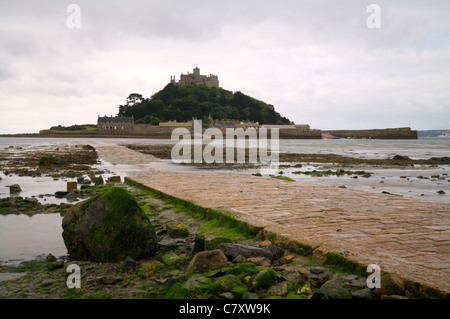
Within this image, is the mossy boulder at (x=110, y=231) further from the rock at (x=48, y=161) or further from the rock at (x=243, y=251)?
the rock at (x=48, y=161)

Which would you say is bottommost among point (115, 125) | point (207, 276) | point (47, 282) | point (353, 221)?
point (47, 282)

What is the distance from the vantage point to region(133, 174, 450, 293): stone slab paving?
3.31 m

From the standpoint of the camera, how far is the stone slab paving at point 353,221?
331 centimetres

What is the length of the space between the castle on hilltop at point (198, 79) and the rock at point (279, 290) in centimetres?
14013

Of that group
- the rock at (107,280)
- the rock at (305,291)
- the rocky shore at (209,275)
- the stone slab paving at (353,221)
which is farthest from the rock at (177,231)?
the rock at (305,291)

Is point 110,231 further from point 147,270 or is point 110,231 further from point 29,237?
point 29,237

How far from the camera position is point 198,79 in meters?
141

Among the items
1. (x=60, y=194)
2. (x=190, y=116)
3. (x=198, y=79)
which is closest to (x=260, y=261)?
(x=60, y=194)

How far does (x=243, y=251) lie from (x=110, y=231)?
165cm

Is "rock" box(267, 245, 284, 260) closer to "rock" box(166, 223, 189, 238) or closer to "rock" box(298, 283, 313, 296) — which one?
"rock" box(298, 283, 313, 296)

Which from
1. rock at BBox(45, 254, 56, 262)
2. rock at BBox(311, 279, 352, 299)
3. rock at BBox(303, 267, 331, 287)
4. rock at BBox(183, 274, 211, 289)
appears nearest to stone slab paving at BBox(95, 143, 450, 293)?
rock at BBox(303, 267, 331, 287)

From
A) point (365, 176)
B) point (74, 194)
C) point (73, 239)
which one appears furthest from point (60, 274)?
point (365, 176)
